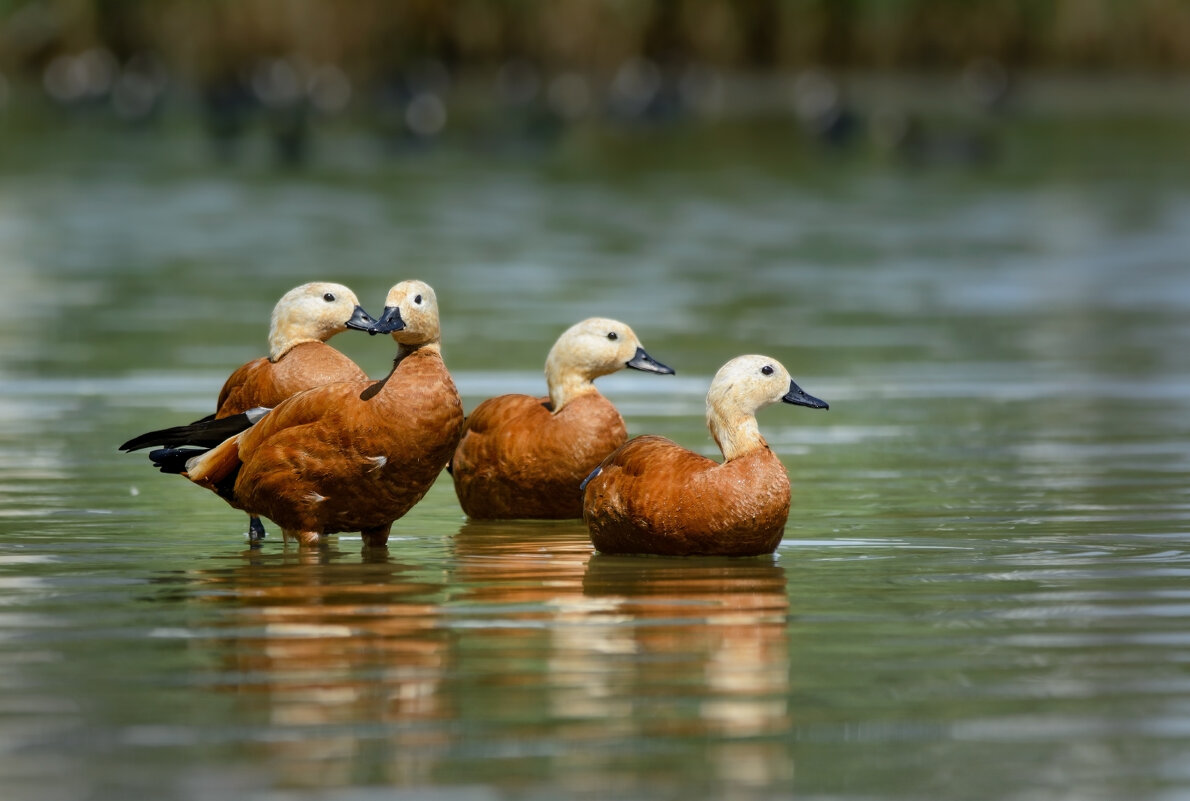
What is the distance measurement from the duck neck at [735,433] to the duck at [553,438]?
2.66ft

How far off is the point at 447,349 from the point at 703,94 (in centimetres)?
2595

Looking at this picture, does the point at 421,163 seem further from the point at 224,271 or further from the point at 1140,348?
the point at 1140,348

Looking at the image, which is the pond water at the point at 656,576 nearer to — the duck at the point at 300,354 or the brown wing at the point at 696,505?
the brown wing at the point at 696,505

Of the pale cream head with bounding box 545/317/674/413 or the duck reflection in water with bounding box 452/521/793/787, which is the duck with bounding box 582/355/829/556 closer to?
the duck reflection in water with bounding box 452/521/793/787

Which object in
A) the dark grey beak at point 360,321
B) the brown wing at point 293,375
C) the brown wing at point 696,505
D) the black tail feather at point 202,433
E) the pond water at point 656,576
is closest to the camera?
the pond water at point 656,576

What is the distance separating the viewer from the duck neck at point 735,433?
7227 mm

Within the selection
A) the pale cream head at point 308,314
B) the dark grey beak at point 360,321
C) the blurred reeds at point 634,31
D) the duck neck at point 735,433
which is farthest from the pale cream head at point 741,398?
the blurred reeds at point 634,31

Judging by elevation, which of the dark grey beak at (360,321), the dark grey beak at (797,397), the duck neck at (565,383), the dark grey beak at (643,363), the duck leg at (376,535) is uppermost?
the dark grey beak at (360,321)

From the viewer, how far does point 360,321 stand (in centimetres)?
760

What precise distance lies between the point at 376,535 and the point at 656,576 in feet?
3.44

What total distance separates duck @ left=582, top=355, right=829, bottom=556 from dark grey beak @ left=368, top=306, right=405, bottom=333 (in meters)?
0.82

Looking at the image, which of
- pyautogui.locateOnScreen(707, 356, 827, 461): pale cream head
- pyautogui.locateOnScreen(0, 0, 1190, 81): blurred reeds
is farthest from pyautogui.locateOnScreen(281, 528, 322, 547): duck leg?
pyautogui.locateOnScreen(0, 0, 1190, 81): blurred reeds

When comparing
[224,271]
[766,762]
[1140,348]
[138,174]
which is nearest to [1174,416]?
[1140,348]

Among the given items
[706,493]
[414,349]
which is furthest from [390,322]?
[706,493]
